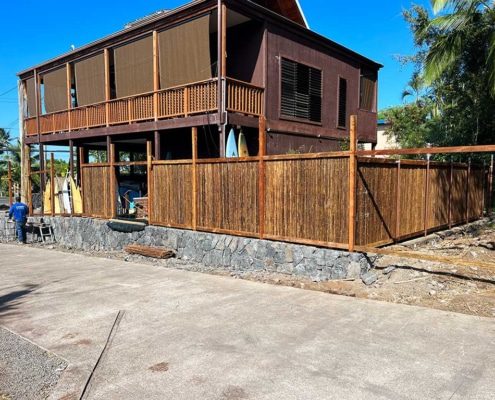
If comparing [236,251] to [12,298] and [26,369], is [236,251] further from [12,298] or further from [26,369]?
[26,369]

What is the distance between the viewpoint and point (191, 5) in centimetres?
1282

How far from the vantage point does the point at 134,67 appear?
51.1 ft

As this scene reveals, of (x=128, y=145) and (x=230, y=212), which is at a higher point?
(x=128, y=145)

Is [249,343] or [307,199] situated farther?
[307,199]

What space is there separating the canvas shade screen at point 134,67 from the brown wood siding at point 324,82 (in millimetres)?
4202

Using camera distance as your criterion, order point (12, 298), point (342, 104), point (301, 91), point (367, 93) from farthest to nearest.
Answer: point (367, 93)
point (342, 104)
point (301, 91)
point (12, 298)

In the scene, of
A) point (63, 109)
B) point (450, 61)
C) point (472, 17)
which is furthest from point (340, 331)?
point (63, 109)

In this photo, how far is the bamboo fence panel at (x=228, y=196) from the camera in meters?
8.95

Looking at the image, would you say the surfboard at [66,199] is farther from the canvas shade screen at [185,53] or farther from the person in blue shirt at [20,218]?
the canvas shade screen at [185,53]

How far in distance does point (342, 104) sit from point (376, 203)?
10.7 m

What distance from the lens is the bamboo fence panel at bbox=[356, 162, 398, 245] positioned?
7.35 meters

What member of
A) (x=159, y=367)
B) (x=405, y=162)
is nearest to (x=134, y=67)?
(x=405, y=162)

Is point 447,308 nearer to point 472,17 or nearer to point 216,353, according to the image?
point 216,353

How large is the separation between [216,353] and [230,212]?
5017 mm
